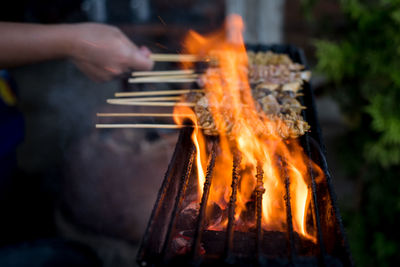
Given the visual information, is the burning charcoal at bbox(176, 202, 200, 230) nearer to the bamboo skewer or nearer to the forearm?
the bamboo skewer

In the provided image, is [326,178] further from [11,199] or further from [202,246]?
[11,199]

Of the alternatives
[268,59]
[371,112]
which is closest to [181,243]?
[268,59]

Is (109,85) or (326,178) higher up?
(109,85)

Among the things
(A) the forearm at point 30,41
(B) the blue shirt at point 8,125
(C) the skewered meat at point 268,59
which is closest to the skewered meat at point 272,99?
(C) the skewered meat at point 268,59

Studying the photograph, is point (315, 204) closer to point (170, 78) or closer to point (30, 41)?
point (170, 78)

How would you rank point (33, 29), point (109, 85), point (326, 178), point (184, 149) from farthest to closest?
point (109, 85) → point (33, 29) → point (184, 149) → point (326, 178)

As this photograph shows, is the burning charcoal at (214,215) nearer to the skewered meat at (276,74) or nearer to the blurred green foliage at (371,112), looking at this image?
the skewered meat at (276,74)

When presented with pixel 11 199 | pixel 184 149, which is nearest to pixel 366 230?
pixel 184 149
